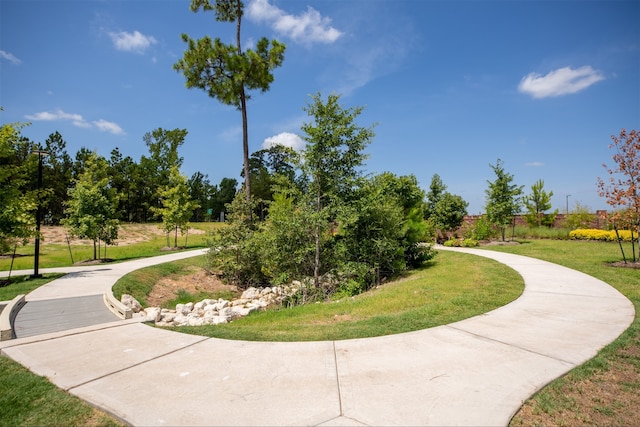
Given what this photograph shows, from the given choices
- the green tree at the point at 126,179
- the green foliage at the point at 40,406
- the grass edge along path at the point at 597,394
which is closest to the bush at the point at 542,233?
the grass edge along path at the point at 597,394

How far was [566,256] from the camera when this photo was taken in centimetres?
1281

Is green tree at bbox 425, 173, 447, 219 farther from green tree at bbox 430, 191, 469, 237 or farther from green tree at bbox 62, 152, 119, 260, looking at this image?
green tree at bbox 62, 152, 119, 260

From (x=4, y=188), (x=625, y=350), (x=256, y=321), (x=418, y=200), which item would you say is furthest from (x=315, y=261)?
(x=4, y=188)

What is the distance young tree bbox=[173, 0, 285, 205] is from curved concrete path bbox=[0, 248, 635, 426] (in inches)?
486

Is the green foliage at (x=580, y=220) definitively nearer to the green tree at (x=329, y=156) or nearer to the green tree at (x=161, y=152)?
the green tree at (x=329, y=156)

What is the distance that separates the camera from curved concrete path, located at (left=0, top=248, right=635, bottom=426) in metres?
2.66

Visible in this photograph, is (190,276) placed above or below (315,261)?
below

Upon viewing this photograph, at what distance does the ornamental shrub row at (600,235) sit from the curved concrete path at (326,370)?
17.8m

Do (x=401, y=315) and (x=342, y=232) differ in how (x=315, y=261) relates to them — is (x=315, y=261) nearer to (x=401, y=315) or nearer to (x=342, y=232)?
(x=342, y=232)

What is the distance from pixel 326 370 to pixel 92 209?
16576 millimetres

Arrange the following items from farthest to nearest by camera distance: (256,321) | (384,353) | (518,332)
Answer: (256,321) → (518,332) → (384,353)

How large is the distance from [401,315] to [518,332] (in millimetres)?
1757

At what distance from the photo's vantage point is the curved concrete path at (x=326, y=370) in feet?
8.73

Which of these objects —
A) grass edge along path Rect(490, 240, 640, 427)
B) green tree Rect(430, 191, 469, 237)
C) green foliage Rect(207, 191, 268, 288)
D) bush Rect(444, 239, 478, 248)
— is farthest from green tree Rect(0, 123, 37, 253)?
green tree Rect(430, 191, 469, 237)
